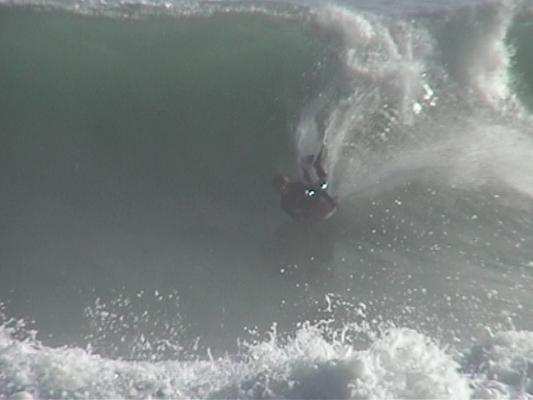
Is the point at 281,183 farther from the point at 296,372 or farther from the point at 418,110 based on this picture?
the point at 296,372

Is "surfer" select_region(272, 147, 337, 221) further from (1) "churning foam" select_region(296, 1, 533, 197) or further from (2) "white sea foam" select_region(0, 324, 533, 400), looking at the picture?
(2) "white sea foam" select_region(0, 324, 533, 400)

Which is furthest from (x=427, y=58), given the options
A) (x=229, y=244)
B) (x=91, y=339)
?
(x=91, y=339)

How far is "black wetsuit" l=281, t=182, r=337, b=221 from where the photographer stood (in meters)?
6.94

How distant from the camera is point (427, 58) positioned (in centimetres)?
844

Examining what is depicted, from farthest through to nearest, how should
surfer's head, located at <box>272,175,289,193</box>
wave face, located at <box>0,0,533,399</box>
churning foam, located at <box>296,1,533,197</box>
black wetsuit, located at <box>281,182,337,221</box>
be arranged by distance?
churning foam, located at <box>296,1,533,197</box>, surfer's head, located at <box>272,175,289,193</box>, black wetsuit, located at <box>281,182,337,221</box>, wave face, located at <box>0,0,533,399</box>

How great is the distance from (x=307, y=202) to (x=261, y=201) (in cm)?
60

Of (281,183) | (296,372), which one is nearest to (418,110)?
(281,183)

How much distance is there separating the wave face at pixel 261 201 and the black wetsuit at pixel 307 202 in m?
0.16

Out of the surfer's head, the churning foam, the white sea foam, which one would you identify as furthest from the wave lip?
the churning foam

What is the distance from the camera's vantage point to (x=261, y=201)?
7.37 m

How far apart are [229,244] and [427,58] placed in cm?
345

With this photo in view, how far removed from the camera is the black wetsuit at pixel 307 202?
6941 millimetres

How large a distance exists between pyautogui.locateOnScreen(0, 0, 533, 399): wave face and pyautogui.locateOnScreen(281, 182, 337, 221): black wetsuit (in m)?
0.16

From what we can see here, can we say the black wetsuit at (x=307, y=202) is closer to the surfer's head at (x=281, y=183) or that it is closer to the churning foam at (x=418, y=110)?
the surfer's head at (x=281, y=183)
